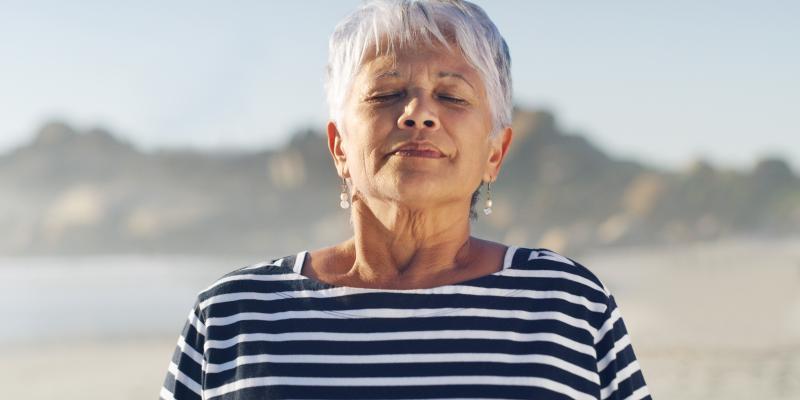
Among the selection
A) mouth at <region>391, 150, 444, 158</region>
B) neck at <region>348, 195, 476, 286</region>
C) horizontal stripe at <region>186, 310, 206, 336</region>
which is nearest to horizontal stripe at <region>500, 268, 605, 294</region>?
neck at <region>348, 195, 476, 286</region>

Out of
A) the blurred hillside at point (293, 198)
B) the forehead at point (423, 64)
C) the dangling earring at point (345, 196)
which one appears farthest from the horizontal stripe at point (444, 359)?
the blurred hillside at point (293, 198)

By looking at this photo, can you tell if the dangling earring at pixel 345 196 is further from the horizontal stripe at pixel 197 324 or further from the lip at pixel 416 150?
the horizontal stripe at pixel 197 324

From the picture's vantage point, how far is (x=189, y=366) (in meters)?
1.81

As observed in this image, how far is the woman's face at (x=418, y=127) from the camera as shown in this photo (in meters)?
1.66

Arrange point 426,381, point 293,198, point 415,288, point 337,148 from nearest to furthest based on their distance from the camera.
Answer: point 426,381 < point 415,288 < point 337,148 < point 293,198

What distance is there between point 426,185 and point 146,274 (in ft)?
49.8

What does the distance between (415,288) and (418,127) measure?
316 mm

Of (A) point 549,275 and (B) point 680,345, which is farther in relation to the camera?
(B) point 680,345

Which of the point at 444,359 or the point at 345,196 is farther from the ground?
the point at 345,196

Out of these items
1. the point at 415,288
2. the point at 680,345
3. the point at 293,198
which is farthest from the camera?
the point at 293,198

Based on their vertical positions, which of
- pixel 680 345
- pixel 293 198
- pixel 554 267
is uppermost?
Result: pixel 293 198

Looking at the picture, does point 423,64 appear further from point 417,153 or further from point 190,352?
point 190,352

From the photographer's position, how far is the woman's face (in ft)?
5.46

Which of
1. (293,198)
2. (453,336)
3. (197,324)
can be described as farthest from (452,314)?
(293,198)
